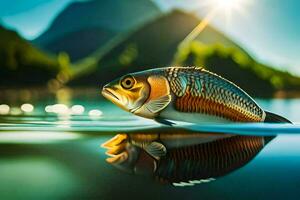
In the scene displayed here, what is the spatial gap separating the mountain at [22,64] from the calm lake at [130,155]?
19 cm

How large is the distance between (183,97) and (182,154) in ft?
1.97

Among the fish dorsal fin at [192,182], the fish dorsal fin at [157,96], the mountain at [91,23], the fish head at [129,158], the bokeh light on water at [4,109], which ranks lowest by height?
the fish dorsal fin at [192,182]

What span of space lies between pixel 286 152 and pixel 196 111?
61 cm

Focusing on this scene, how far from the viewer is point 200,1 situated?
10.7 ft

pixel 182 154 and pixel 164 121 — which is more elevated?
pixel 164 121

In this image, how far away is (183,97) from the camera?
2.82 metres

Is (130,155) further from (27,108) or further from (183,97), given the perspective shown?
(27,108)

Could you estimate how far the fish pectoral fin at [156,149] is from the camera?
2.26 metres

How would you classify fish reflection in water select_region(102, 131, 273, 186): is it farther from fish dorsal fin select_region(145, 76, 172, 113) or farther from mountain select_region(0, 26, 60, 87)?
mountain select_region(0, 26, 60, 87)

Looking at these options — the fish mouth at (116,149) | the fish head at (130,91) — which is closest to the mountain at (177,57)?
the fish head at (130,91)

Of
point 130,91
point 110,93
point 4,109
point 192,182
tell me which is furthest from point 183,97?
point 4,109

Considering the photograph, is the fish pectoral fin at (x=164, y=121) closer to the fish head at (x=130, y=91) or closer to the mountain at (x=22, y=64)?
the fish head at (x=130, y=91)

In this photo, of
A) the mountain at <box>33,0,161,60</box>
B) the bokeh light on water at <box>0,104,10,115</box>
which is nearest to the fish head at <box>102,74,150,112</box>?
the mountain at <box>33,0,161,60</box>

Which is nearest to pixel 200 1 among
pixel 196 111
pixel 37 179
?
pixel 196 111
